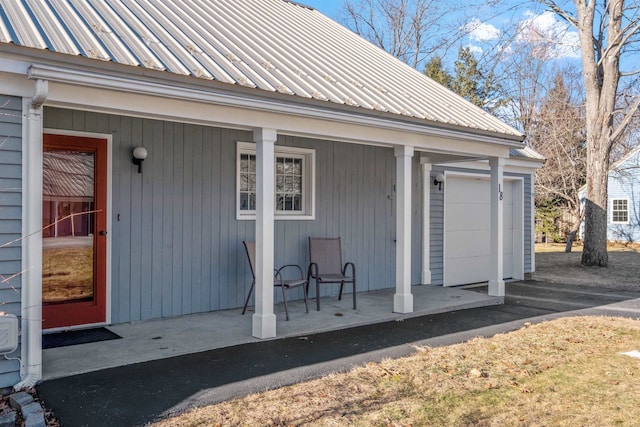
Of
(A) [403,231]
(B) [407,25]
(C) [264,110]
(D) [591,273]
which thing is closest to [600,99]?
(D) [591,273]

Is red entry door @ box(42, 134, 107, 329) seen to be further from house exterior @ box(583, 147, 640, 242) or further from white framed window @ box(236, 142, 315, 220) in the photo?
house exterior @ box(583, 147, 640, 242)

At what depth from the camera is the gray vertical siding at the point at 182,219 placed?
560 centimetres

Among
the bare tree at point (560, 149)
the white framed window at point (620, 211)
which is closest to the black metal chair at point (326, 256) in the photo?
the bare tree at point (560, 149)

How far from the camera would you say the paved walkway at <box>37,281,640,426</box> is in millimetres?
3424

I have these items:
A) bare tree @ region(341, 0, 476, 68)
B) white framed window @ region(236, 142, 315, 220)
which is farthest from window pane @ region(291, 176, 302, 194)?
bare tree @ region(341, 0, 476, 68)

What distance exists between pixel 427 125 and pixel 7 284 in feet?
15.8

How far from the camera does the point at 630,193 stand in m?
23.2

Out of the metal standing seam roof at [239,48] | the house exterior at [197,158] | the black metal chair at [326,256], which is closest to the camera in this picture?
the house exterior at [197,158]

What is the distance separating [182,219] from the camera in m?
6.09

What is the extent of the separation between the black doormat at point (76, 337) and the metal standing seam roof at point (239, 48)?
8.78ft

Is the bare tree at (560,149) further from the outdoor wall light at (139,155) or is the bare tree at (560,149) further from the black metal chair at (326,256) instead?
the outdoor wall light at (139,155)

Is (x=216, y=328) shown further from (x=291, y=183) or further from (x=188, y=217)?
(x=291, y=183)

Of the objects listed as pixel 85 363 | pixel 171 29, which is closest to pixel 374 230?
pixel 171 29

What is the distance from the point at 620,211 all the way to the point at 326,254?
21.4 meters
